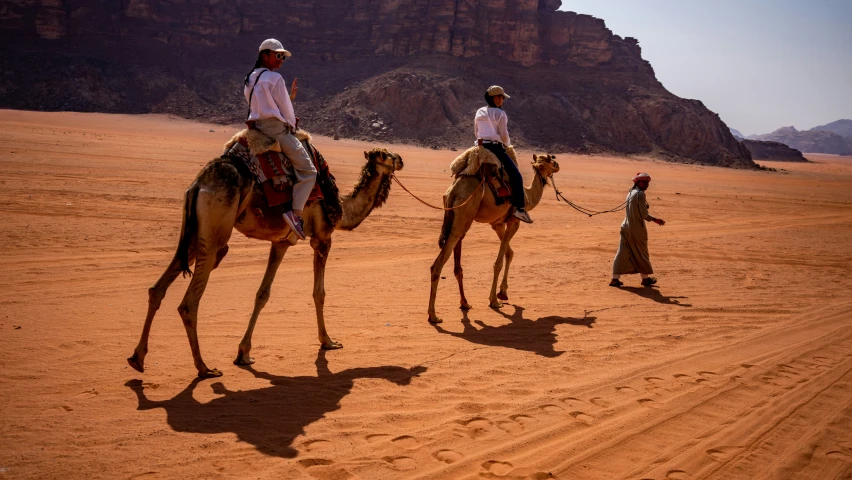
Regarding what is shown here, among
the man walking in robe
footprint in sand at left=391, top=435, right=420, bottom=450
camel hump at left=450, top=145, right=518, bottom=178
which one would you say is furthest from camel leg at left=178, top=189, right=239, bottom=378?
the man walking in robe

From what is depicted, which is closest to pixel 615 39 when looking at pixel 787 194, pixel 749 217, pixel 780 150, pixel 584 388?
pixel 780 150

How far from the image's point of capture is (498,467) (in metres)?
5.59

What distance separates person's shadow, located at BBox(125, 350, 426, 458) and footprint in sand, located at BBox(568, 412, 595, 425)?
6.04 ft

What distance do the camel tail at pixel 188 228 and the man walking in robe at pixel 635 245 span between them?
898cm

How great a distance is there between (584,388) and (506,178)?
4552mm

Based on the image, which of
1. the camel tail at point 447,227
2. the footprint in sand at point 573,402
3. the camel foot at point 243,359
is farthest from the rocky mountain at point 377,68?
the footprint in sand at point 573,402

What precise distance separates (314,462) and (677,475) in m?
2.99

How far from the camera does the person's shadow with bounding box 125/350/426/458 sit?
6031 millimetres

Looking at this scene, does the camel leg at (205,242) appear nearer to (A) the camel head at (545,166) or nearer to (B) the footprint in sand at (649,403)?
(B) the footprint in sand at (649,403)

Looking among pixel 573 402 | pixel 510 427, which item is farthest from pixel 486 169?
pixel 510 427

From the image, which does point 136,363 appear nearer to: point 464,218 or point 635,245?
point 464,218

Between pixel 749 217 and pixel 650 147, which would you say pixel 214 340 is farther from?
pixel 650 147

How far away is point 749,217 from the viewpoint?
1133 inches

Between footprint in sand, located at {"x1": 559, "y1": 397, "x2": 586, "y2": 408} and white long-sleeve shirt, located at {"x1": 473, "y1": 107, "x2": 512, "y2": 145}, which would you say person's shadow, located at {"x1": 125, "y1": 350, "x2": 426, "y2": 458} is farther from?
white long-sleeve shirt, located at {"x1": 473, "y1": 107, "x2": 512, "y2": 145}
